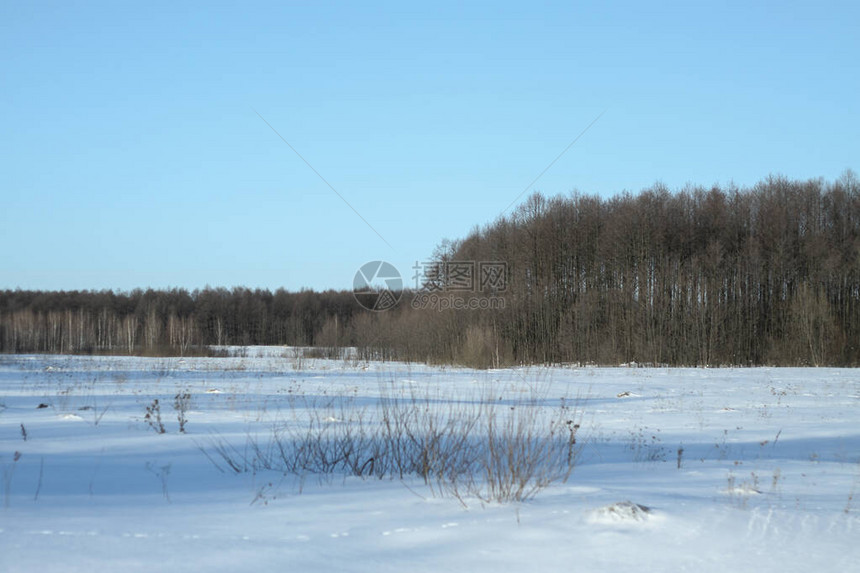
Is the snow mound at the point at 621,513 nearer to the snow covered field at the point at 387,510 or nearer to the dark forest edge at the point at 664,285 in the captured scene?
the snow covered field at the point at 387,510

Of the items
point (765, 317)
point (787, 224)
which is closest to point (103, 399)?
point (765, 317)

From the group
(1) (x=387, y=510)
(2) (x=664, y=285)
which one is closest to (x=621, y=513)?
(1) (x=387, y=510)

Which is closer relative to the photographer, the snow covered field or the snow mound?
the snow covered field

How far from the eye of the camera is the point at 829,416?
13.1 m

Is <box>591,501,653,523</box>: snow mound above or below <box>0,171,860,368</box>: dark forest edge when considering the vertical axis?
below


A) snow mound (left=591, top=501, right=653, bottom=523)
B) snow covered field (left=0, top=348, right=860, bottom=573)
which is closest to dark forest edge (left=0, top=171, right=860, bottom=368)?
Answer: snow covered field (left=0, top=348, right=860, bottom=573)

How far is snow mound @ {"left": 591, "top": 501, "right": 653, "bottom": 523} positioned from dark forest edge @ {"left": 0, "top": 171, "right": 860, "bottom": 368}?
26671 mm

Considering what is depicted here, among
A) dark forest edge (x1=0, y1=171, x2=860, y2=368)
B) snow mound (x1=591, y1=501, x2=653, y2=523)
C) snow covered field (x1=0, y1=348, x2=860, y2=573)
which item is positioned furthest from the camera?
dark forest edge (x1=0, y1=171, x2=860, y2=368)

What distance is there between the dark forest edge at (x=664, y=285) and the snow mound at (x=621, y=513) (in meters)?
26.7

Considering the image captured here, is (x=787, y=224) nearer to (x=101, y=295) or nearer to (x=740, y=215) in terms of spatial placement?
(x=740, y=215)

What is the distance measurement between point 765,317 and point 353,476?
36.6m

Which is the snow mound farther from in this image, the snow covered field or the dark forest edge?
the dark forest edge

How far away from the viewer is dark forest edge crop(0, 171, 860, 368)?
35469 mm

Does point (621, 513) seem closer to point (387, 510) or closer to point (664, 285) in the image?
point (387, 510)
